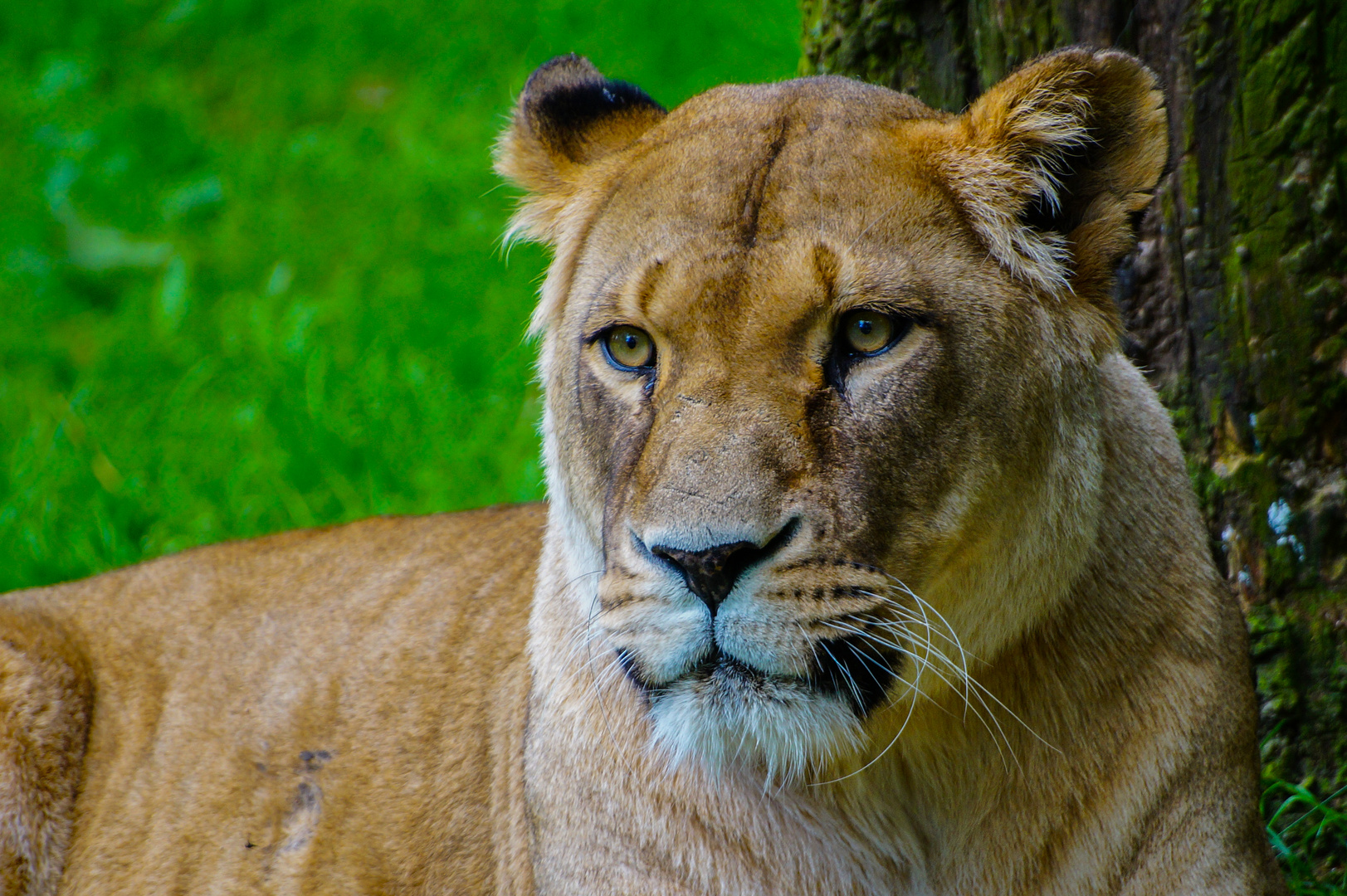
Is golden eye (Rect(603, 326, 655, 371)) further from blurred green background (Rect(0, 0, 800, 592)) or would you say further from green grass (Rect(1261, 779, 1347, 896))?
blurred green background (Rect(0, 0, 800, 592))

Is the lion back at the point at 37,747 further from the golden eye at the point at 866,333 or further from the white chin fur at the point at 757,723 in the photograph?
the golden eye at the point at 866,333

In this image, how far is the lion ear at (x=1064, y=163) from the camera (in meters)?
2.57

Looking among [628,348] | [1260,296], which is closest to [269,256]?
[628,348]

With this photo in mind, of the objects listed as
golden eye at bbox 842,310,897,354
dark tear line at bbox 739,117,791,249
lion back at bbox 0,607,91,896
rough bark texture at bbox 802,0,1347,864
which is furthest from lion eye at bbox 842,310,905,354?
lion back at bbox 0,607,91,896

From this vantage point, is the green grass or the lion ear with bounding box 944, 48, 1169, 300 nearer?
the lion ear with bounding box 944, 48, 1169, 300

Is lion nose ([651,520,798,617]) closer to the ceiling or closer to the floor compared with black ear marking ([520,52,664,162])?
closer to the floor

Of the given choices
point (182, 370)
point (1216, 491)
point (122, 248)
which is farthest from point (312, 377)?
point (1216, 491)

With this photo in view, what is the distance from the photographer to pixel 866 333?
2.51 m

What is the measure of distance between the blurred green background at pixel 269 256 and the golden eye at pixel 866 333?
3685 millimetres

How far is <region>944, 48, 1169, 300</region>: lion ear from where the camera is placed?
8.45ft

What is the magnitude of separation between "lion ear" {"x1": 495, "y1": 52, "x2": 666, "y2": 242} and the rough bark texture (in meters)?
1.21

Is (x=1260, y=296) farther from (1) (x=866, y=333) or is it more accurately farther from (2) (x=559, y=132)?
(2) (x=559, y=132)

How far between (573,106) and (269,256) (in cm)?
568

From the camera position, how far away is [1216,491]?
3.71 metres
